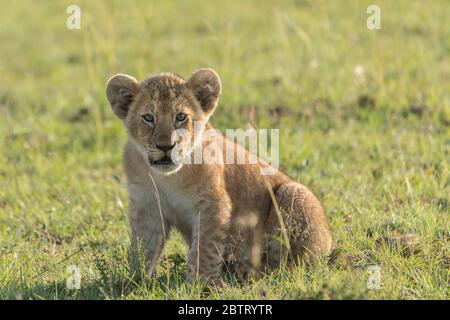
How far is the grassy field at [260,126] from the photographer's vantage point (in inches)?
237

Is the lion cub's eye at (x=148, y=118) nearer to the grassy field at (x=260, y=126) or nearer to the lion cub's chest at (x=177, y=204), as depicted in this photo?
the lion cub's chest at (x=177, y=204)

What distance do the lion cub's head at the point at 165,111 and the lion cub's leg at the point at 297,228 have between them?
0.86 m

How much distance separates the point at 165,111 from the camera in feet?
19.7

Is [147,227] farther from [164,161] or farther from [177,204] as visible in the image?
[164,161]

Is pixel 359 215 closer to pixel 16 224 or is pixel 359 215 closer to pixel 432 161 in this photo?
pixel 432 161

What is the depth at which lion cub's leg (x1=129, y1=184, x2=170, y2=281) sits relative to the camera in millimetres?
6289

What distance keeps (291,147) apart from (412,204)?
7.14 feet

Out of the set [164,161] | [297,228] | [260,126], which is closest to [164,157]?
[164,161]

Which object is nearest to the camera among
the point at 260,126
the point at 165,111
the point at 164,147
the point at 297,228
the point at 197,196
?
the point at 164,147

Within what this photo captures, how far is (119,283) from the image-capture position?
19.4 feet

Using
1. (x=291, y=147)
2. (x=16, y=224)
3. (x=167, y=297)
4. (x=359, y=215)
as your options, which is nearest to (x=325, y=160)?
(x=291, y=147)

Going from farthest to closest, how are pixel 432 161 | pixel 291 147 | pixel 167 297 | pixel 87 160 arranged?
1. pixel 87 160
2. pixel 291 147
3. pixel 432 161
4. pixel 167 297

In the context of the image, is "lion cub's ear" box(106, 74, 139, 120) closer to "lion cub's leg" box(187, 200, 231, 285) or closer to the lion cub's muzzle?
the lion cub's muzzle

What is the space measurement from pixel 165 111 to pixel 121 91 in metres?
0.54
